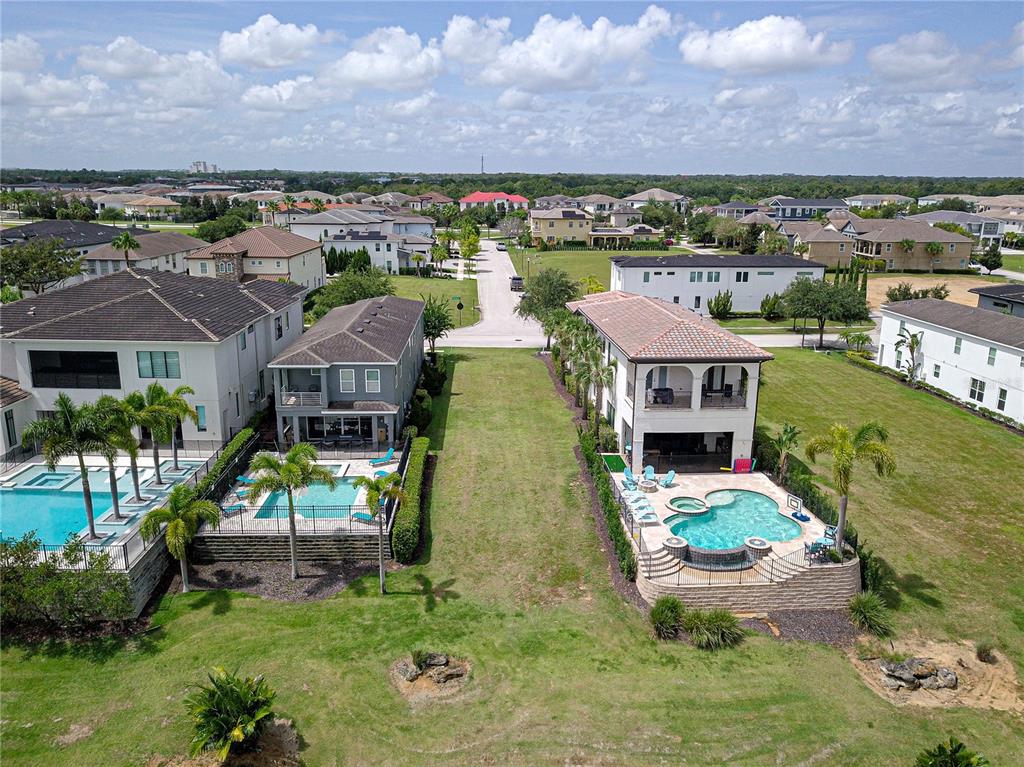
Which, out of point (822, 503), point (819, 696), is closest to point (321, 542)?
point (819, 696)

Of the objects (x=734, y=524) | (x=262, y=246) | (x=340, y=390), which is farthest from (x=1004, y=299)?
(x=262, y=246)

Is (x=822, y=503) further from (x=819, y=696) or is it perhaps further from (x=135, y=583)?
(x=135, y=583)

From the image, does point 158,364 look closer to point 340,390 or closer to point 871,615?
point 340,390

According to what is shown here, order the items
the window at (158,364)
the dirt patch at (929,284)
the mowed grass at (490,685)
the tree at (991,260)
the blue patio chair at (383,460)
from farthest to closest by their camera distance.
Result: the tree at (991,260)
the dirt patch at (929,284)
the window at (158,364)
the blue patio chair at (383,460)
the mowed grass at (490,685)

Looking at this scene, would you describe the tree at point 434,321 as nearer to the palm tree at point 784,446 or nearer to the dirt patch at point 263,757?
the palm tree at point 784,446

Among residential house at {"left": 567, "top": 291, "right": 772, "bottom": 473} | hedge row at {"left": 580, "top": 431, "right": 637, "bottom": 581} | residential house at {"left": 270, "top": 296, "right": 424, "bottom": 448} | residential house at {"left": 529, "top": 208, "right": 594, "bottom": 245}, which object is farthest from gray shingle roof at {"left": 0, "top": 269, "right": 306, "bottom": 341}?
residential house at {"left": 529, "top": 208, "right": 594, "bottom": 245}

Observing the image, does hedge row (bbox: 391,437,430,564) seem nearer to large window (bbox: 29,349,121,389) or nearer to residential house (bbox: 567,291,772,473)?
residential house (bbox: 567,291,772,473)

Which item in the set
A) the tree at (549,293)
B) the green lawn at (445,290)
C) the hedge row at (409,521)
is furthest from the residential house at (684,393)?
the green lawn at (445,290)
